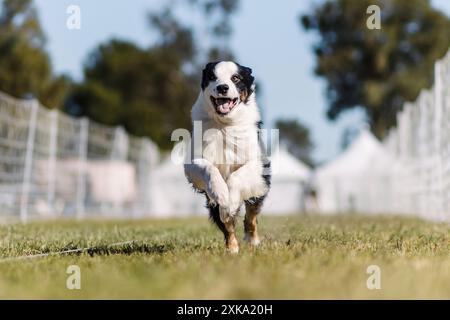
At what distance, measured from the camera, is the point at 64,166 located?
2109 cm

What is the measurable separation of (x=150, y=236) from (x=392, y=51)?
133ft

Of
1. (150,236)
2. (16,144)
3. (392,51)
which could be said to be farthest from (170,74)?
(150,236)

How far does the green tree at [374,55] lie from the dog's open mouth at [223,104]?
38.5 meters

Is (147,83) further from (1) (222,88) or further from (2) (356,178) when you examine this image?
(1) (222,88)

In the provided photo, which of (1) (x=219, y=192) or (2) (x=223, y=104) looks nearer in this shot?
(1) (x=219, y=192)

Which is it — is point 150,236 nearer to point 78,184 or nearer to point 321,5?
point 78,184

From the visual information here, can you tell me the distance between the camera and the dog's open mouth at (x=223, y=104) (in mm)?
6242

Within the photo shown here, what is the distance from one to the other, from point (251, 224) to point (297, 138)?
355 feet

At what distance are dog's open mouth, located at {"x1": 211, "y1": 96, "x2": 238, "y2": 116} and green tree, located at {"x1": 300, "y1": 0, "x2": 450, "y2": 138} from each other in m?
38.5

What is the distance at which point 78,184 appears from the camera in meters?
21.3

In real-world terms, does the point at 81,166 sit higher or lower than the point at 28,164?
higher

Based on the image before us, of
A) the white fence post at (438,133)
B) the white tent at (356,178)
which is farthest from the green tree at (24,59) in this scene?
the white fence post at (438,133)

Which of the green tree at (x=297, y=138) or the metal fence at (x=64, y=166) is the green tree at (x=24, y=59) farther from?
the green tree at (x=297, y=138)

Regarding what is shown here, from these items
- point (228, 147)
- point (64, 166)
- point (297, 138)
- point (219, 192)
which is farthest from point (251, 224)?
point (297, 138)
